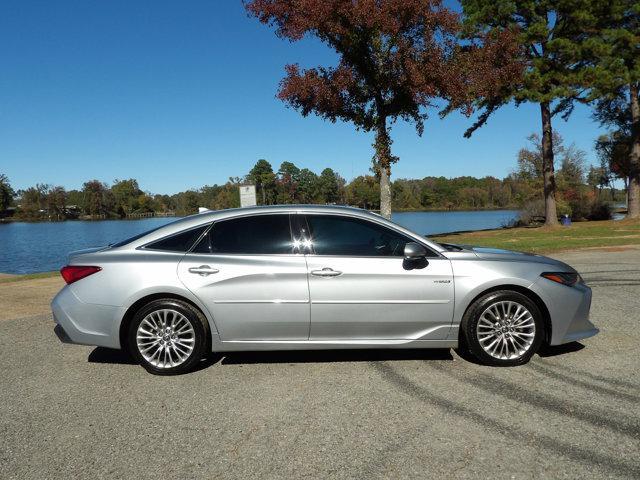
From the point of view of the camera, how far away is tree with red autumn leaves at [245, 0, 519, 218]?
591 inches

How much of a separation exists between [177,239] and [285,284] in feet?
3.86

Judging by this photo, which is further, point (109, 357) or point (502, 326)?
point (109, 357)

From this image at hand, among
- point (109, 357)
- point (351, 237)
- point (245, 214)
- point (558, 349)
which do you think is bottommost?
point (558, 349)

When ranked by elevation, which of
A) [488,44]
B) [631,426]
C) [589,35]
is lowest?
[631,426]

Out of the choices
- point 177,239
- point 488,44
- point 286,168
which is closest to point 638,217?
point 488,44

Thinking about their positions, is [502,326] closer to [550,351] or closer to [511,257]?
[511,257]

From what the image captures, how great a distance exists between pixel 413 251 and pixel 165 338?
7.99ft

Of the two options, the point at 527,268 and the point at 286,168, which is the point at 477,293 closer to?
the point at 527,268

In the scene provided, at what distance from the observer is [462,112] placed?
16.2 m

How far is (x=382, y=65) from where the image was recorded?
1596cm

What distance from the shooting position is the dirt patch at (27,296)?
7.60 metres

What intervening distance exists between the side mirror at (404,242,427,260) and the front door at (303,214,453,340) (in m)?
0.11

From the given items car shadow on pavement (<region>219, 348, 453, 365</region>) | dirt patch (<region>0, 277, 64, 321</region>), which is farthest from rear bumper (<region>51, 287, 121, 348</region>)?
dirt patch (<region>0, 277, 64, 321</region>)

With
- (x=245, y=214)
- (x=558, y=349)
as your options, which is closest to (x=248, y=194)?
(x=245, y=214)
